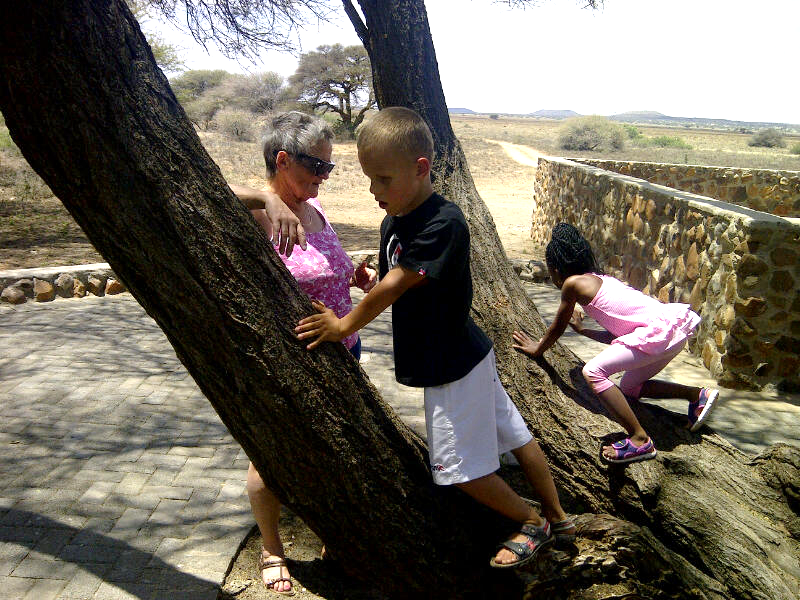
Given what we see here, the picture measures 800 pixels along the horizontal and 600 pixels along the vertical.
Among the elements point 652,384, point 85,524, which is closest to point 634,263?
point 652,384

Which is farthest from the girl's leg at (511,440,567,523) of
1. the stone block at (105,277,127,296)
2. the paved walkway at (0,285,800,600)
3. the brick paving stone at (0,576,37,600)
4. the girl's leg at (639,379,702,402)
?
the stone block at (105,277,127,296)

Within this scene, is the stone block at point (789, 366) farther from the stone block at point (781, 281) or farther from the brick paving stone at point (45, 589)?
Result: the brick paving stone at point (45, 589)

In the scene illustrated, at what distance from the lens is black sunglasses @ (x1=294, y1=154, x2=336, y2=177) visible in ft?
8.25

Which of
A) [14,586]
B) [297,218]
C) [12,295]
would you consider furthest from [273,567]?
[12,295]

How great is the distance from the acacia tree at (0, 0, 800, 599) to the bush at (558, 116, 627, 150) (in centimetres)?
3803

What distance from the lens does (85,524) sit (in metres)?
3.11

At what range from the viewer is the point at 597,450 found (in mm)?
2965

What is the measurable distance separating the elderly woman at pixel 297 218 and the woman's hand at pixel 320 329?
12.3 inches

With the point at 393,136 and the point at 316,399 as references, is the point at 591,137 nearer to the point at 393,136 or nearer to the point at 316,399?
the point at 393,136

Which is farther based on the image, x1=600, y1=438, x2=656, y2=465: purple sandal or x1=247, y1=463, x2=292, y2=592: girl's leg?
x1=600, y1=438, x2=656, y2=465: purple sandal

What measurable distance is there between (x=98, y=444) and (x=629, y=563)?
2879mm

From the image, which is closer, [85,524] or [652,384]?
[85,524]

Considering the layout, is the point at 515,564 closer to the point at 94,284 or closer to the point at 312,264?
the point at 312,264

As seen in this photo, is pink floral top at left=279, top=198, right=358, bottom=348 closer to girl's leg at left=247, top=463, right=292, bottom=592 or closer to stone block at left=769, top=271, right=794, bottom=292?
girl's leg at left=247, top=463, right=292, bottom=592
